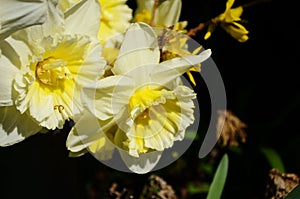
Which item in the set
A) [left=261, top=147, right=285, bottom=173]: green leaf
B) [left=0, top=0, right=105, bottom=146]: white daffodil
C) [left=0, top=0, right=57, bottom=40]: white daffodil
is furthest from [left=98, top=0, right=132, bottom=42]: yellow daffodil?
[left=261, top=147, right=285, bottom=173]: green leaf

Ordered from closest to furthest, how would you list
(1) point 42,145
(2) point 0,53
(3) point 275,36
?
(2) point 0,53
(3) point 275,36
(1) point 42,145

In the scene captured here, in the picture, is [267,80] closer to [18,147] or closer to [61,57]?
[18,147]

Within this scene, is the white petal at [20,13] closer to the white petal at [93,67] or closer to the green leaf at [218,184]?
the white petal at [93,67]

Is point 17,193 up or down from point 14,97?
down

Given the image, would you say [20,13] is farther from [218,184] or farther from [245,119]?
[245,119]

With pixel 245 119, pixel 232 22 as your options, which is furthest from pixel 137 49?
pixel 245 119

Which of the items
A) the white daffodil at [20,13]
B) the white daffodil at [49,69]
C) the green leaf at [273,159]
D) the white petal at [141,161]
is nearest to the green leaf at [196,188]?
the green leaf at [273,159]

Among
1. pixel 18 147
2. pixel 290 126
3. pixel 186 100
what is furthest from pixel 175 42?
pixel 18 147
